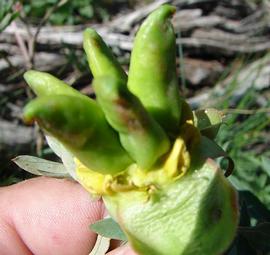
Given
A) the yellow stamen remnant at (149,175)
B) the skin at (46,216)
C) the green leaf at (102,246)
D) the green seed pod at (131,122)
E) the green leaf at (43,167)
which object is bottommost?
the skin at (46,216)

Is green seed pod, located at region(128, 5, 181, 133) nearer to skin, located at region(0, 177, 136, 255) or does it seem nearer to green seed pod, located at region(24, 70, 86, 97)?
green seed pod, located at region(24, 70, 86, 97)

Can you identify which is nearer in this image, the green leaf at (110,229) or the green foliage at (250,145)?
the green leaf at (110,229)

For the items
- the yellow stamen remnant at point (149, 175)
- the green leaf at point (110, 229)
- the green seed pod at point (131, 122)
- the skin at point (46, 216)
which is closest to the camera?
the green seed pod at point (131, 122)

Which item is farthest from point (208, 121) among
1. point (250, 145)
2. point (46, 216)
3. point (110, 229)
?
point (250, 145)

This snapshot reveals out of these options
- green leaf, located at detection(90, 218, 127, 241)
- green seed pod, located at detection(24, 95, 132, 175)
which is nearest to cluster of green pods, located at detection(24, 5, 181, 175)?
green seed pod, located at detection(24, 95, 132, 175)

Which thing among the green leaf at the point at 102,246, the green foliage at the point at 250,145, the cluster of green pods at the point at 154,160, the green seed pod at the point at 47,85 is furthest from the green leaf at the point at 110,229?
the green foliage at the point at 250,145

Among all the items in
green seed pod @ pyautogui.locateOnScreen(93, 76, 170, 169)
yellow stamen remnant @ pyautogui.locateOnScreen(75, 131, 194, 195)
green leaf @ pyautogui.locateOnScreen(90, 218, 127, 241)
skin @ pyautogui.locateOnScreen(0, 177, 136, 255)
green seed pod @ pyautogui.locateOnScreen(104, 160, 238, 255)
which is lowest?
skin @ pyautogui.locateOnScreen(0, 177, 136, 255)

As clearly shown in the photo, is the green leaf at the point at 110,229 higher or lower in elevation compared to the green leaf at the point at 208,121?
lower

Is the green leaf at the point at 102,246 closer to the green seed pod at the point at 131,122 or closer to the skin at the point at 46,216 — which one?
the green seed pod at the point at 131,122
